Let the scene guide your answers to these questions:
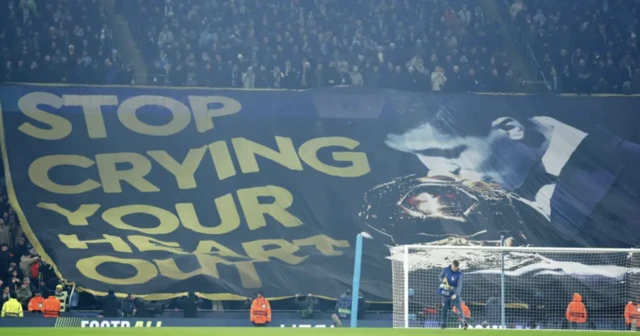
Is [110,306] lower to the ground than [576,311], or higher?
lower

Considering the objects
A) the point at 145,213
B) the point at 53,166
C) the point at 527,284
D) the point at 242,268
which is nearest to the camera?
the point at 527,284

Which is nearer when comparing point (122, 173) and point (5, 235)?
point (5, 235)

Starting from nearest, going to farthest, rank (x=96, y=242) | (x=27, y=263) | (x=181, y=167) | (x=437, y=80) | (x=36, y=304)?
(x=36, y=304)
(x=27, y=263)
(x=96, y=242)
(x=181, y=167)
(x=437, y=80)

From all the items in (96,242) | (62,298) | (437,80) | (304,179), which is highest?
(437,80)

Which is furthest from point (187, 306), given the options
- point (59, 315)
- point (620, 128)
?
point (620, 128)

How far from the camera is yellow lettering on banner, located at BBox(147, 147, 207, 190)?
26859 millimetres

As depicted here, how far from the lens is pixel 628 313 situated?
23.5 metres

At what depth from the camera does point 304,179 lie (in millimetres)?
27031

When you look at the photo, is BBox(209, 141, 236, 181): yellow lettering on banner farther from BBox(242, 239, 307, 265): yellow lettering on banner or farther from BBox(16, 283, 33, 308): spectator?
BBox(16, 283, 33, 308): spectator

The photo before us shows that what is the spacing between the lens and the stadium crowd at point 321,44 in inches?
1135

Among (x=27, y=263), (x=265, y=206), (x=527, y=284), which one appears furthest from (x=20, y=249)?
(x=527, y=284)

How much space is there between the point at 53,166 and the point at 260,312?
739 centimetres

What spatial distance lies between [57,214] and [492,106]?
41.0 feet

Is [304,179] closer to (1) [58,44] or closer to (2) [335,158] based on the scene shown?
(2) [335,158]
